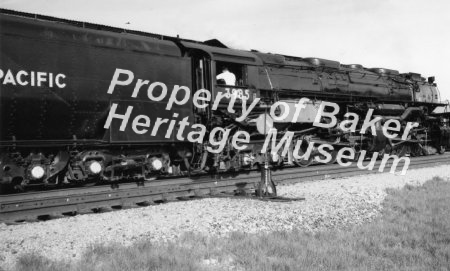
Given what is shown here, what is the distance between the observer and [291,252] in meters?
5.07

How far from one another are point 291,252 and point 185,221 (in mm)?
1929

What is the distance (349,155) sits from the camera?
14.4m

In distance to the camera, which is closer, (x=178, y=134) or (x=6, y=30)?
→ (x=6, y=30)

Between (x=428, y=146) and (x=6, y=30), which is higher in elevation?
(x=6, y=30)

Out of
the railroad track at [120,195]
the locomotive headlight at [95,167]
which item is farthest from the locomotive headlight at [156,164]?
the locomotive headlight at [95,167]

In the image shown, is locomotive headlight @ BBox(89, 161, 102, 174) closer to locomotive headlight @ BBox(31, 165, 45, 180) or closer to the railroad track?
the railroad track

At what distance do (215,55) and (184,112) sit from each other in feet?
5.37

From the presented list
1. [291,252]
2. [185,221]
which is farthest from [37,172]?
[291,252]

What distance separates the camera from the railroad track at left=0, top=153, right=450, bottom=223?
23.0 ft

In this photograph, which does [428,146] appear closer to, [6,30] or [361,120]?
[361,120]

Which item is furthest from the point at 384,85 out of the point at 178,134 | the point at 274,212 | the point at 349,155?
the point at 274,212

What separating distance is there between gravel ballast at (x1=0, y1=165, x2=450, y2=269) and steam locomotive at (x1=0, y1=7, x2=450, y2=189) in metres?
1.56

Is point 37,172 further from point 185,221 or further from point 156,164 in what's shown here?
point 185,221

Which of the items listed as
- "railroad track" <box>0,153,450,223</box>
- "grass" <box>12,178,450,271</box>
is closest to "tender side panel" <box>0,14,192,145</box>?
"railroad track" <box>0,153,450,223</box>
